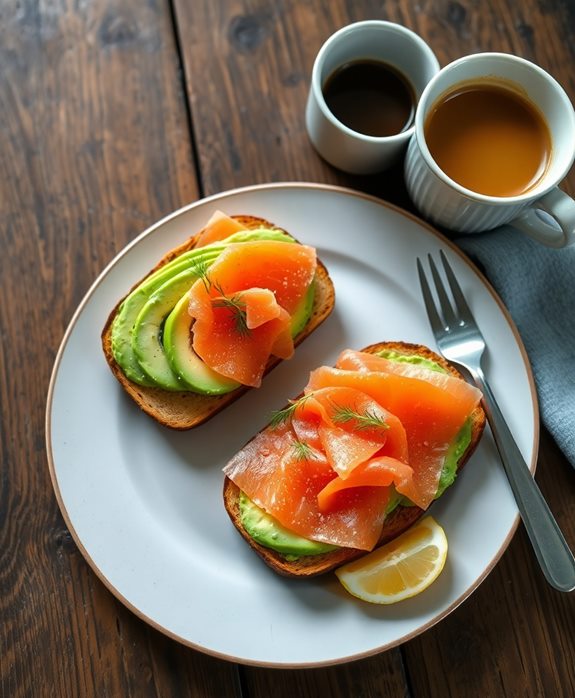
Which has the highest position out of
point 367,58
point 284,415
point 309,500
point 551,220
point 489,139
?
point 367,58

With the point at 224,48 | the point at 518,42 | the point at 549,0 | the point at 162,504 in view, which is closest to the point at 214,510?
the point at 162,504

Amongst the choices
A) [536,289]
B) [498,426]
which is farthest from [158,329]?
[536,289]

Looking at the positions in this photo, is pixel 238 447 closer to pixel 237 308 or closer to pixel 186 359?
pixel 186 359

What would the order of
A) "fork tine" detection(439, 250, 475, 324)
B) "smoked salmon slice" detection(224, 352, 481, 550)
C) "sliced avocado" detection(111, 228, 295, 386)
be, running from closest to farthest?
1. "smoked salmon slice" detection(224, 352, 481, 550)
2. "sliced avocado" detection(111, 228, 295, 386)
3. "fork tine" detection(439, 250, 475, 324)

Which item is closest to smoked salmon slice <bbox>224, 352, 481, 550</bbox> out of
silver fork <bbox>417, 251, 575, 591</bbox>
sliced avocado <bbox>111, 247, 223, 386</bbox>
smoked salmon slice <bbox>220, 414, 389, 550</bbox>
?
smoked salmon slice <bbox>220, 414, 389, 550</bbox>

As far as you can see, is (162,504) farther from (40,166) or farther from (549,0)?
(549,0)

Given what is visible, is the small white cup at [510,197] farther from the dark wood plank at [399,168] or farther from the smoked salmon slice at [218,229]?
the smoked salmon slice at [218,229]

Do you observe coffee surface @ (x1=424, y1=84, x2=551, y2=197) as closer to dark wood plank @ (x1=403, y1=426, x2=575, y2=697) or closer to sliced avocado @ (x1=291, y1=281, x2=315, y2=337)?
sliced avocado @ (x1=291, y1=281, x2=315, y2=337)

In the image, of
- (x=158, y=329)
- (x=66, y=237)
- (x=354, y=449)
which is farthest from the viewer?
(x=66, y=237)
